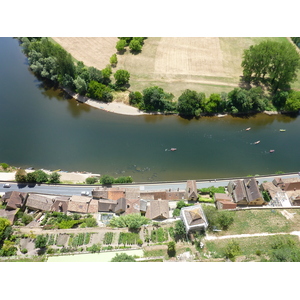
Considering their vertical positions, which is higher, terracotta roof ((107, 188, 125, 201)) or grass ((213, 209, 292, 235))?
terracotta roof ((107, 188, 125, 201))

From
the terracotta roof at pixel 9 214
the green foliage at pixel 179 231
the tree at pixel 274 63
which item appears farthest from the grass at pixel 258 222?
the tree at pixel 274 63

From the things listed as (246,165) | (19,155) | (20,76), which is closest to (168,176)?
(246,165)

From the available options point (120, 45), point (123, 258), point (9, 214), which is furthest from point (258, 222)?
point (120, 45)

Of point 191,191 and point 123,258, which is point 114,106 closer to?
point 191,191

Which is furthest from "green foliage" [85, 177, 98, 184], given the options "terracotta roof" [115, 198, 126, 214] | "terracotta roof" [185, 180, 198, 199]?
"terracotta roof" [185, 180, 198, 199]

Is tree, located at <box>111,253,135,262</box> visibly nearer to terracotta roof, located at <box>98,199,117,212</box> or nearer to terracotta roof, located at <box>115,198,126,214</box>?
terracotta roof, located at <box>115,198,126,214</box>

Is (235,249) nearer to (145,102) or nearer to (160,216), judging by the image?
(160,216)
